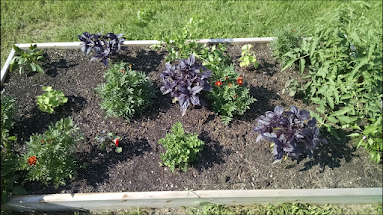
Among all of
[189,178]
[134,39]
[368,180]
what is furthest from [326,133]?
[134,39]

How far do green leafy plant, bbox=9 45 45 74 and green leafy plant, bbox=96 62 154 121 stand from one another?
1017mm

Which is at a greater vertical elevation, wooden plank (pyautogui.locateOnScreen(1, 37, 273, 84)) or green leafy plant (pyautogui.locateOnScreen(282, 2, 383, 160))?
wooden plank (pyautogui.locateOnScreen(1, 37, 273, 84))

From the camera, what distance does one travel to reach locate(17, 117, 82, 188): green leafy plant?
2.58 meters

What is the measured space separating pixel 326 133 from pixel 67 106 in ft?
10.2

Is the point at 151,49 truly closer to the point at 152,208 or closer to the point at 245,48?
the point at 245,48

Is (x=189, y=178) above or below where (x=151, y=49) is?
below

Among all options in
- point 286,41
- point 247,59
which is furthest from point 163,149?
point 286,41

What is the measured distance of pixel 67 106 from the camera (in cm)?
328

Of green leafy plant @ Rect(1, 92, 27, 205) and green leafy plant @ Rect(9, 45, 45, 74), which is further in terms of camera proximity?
green leafy plant @ Rect(9, 45, 45, 74)

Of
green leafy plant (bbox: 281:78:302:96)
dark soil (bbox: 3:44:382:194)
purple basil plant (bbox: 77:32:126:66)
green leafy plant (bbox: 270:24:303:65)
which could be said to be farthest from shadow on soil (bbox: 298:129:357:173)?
purple basil plant (bbox: 77:32:126:66)

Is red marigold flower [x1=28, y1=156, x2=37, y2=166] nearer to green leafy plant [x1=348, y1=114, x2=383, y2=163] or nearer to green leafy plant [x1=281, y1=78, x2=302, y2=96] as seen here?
green leafy plant [x1=281, y1=78, x2=302, y2=96]

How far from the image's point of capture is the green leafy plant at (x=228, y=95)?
2.91 meters

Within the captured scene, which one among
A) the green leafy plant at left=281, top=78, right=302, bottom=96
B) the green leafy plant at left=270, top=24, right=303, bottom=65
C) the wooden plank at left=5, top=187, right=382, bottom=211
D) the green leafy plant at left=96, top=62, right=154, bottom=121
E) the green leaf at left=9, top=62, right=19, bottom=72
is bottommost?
the wooden plank at left=5, top=187, right=382, bottom=211

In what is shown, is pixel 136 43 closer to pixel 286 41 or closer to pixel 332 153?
pixel 286 41
